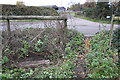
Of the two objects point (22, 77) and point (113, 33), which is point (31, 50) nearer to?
point (22, 77)

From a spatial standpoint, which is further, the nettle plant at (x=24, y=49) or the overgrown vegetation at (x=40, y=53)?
the nettle plant at (x=24, y=49)

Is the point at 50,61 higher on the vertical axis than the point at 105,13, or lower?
lower

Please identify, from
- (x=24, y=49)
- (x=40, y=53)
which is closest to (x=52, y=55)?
(x=40, y=53)

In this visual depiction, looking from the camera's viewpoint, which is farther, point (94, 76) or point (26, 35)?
point (26, 35)

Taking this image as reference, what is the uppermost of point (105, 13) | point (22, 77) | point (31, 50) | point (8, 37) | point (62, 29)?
point (105, 13)

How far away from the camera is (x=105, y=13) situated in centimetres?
1468

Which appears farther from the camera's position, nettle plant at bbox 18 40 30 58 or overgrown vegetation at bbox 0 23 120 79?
nettle plant at bbox 18 40 30 58

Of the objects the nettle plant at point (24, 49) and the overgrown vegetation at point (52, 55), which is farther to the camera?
the nettle plant at point (24, 49)

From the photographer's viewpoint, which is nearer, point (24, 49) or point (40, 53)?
point (24, 49)

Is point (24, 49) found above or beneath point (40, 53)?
above

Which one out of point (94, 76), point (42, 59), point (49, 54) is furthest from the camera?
point (49, 54)

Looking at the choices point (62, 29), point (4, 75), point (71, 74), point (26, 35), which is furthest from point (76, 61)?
point (26, 35)

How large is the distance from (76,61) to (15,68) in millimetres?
1668

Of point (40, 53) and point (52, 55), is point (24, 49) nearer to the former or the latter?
point (40, 53)
